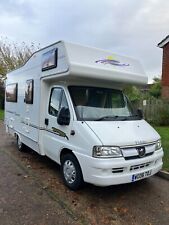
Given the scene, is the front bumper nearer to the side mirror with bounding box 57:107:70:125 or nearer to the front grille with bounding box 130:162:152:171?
the front grille with bounding box 130:162:152:171

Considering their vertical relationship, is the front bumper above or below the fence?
below

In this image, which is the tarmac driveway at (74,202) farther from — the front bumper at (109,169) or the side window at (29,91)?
the side window at (29,91)

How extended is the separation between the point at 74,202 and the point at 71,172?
66 cm

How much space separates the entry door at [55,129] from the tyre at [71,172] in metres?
0.28

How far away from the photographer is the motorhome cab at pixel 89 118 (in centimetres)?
427

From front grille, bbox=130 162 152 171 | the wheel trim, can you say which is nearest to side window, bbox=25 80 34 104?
the wheel trim

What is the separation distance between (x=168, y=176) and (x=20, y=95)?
4.95 metres

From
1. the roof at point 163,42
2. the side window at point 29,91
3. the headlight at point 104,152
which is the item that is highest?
the roof at point 163,42

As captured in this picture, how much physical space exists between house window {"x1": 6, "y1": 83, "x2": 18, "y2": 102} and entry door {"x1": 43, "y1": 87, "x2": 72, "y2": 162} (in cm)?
292

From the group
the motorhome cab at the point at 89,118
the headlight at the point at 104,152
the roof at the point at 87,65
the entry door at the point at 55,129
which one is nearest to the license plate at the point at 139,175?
the motorhome cab at the point at 89,118

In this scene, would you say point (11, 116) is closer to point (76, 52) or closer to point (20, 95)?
point (20, 95)

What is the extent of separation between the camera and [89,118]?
4.83 metres

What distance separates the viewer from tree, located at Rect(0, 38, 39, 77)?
88.1 feet

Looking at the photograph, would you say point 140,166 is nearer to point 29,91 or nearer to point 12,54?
point 29,91
